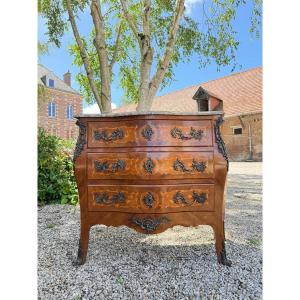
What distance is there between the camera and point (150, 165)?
1665mm

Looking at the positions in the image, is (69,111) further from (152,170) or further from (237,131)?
(237,131)

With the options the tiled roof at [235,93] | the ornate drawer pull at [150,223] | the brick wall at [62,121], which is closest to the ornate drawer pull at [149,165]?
the ornate drawer pull at [150,223]

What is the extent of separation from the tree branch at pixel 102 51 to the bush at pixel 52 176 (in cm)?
73

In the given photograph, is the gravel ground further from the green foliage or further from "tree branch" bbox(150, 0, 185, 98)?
the green foliage

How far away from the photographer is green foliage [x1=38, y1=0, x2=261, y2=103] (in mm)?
3818

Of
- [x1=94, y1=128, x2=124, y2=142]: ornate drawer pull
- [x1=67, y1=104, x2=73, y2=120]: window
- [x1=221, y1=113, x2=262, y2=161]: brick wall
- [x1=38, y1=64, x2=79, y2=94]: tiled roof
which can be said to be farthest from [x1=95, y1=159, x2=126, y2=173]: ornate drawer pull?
[x1=221, y1=113, x2=262, y2=161]: brick wall

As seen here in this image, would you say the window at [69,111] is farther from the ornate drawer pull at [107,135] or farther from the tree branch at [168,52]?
the ornate drawer pull at [107,135]

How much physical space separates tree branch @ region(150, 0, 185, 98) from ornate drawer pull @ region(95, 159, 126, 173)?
1.88 meters

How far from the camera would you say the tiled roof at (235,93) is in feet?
33.6
